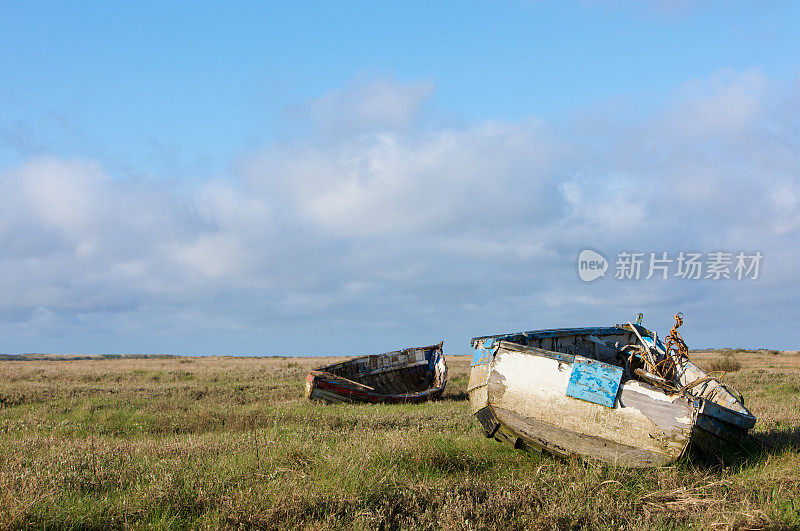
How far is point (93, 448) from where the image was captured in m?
6.41

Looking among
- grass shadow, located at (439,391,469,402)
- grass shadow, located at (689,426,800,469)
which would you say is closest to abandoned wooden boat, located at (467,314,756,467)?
grass shadow, located at (689,426,800,469)

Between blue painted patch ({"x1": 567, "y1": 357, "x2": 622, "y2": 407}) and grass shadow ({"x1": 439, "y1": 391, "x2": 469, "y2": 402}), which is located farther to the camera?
grass shadow ({"x1": 439, "y1": 391, "x2": 469, "y2": 402})

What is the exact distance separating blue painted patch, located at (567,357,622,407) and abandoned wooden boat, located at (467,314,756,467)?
0.01m

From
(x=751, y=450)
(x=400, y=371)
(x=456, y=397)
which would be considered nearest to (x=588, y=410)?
(x=751, y=450)

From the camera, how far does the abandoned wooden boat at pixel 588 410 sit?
558 cm

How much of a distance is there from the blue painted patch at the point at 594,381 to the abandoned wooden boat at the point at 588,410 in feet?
0.03

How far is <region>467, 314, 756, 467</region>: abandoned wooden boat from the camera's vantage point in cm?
558

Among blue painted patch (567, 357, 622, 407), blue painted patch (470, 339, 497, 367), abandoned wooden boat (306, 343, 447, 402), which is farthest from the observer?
abandoned wooden boat (306, 343, 447, 402)

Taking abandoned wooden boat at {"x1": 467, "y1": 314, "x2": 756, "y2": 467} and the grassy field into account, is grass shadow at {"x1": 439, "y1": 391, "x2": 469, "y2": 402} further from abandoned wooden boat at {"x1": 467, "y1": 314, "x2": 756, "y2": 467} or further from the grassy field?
abandoned wooden boat at {"x1": 467, "y1": 314, "x2": 756, "y2": 467}

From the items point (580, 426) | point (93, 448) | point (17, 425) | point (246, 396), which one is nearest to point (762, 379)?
point (580, 426)

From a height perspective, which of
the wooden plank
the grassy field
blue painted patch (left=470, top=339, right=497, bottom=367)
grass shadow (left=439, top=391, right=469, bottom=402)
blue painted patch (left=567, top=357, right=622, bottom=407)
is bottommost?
grass shadow (left=439, top=391, right=469, bottom=402)

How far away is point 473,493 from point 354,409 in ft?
23.7

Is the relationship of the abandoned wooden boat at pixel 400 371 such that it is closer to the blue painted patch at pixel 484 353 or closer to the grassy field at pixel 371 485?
the blue painted patch at pixel 484 353

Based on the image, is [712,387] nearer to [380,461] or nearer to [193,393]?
[380,461]
